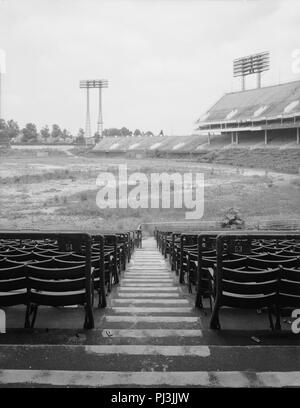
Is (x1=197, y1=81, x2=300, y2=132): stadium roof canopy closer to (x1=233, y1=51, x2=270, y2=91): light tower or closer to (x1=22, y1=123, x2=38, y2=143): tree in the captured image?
(x1=233, y1=51, x2=270, y2=91): light tower

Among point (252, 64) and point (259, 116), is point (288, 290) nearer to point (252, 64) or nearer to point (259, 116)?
point (259, 116)

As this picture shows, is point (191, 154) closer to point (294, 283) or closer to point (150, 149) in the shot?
point (150, 149)

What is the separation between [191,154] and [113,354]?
67.6 m

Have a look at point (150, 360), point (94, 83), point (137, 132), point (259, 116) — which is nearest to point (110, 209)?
point (150, 360)

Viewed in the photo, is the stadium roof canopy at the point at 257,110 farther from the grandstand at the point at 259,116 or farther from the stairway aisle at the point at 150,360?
the stairway aisle at the point at 150,360

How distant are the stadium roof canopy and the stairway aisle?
58.1 metres

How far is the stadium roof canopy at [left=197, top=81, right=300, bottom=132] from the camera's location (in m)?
62.3

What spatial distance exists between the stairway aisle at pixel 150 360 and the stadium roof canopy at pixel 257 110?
2288 inches

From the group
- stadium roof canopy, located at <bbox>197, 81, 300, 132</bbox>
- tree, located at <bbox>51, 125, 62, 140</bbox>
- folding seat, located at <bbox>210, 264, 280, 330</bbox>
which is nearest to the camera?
folding seat, located at <bbox>210, 264, 280, 330</bbox>

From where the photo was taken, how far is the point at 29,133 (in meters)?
143

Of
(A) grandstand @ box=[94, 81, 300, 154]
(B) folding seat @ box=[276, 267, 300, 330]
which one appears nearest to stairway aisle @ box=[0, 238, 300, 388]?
(B) folding seat @ box=[276, 267, 300, 330]

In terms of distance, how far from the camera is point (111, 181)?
37.2 metres

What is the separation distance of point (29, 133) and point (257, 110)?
95.1 metres

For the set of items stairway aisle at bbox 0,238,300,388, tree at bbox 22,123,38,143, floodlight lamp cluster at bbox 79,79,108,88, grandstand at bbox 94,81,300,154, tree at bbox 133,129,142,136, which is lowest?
stairway aisle at bbox 0,238,300,388
